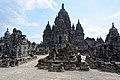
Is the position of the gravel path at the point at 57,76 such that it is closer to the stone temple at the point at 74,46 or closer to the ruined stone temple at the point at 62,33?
the stone temple at the point at 74,46

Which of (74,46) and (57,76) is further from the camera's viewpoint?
(74,46)

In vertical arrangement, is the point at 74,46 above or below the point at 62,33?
below

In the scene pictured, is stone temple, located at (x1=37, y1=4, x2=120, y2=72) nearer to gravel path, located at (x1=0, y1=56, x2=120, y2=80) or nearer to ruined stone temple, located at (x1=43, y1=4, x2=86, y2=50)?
ruined stone temple, located at (x1=43, y1=4, x2=86, y2=50)

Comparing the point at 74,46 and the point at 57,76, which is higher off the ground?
the point at 74,46

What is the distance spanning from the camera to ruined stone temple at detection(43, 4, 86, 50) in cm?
5294

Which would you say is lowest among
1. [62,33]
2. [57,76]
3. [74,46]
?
[57,76]

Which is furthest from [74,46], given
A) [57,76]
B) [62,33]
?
[57,76]

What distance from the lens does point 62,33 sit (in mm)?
52844

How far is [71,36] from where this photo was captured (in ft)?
198

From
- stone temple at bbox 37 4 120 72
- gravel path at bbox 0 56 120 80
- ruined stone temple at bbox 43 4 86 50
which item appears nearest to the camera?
gravel path at bbox 0 56 120 80

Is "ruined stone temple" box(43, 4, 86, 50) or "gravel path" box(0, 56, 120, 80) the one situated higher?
"ruined stone temple" box(43, 4, 86, 50)

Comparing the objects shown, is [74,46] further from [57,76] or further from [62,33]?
[57,76]

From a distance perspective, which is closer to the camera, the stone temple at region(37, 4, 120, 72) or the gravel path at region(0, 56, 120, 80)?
the gravel path at region(0, 56, 120, 80)

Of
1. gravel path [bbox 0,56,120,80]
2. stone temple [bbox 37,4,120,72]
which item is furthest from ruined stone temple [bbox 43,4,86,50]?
gravel path [bbox 0,56,120,80]
